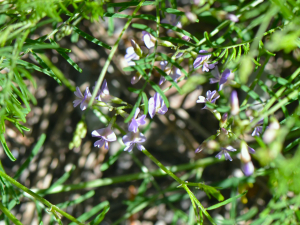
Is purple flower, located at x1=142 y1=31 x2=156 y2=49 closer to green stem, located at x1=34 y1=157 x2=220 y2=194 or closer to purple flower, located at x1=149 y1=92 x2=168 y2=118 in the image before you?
purple flower, located at x1=149 y1=92 x2=168 y2=118

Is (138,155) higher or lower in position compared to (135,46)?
lower

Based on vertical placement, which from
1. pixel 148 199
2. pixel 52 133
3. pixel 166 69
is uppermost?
pixel 166 69

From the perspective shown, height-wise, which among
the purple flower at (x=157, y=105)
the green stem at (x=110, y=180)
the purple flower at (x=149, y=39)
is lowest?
the green stem at (x=110, y=180)

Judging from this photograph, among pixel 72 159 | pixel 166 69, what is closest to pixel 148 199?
pixel 72 159

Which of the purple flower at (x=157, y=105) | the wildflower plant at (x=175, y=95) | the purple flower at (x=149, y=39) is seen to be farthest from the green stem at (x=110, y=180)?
the purple flower at (x=149, y=39)

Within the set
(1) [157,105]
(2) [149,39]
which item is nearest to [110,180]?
(1) [157,105]

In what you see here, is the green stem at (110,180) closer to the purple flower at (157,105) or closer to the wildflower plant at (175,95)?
the wildflower plant at (175,95)

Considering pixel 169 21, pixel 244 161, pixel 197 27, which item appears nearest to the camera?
pixel 244 161

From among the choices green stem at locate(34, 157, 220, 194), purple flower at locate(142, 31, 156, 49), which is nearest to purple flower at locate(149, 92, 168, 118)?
purple flower at locate(142, 31, 156, 49)

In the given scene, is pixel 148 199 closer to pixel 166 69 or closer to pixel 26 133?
pixel 166 69
